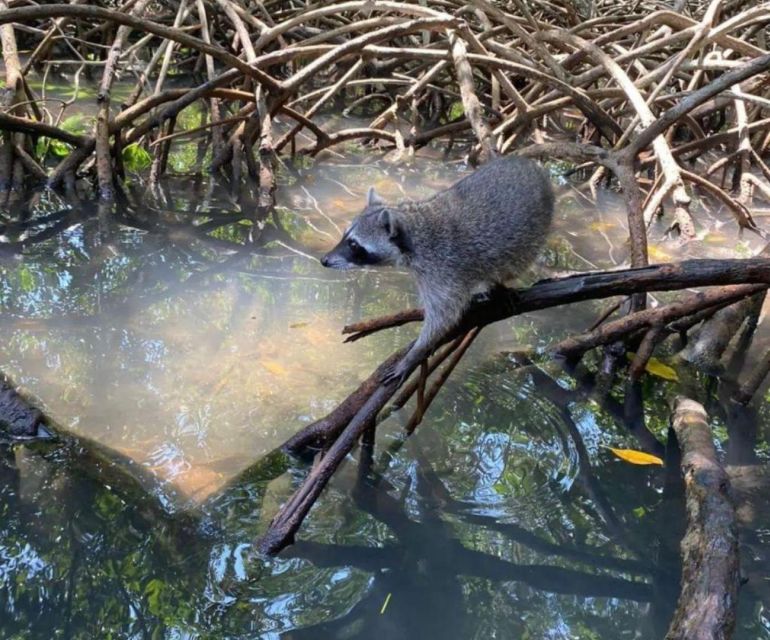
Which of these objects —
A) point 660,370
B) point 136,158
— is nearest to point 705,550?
point 660,370

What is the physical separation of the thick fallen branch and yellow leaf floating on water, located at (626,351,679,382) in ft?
3.32

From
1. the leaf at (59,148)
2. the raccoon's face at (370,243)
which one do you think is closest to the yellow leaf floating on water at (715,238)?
the raccoon's face at (370,243)

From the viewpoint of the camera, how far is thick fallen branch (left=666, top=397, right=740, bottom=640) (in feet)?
7.72

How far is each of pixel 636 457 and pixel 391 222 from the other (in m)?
1.72

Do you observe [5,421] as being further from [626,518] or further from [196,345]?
[626,518]

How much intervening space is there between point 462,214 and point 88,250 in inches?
130

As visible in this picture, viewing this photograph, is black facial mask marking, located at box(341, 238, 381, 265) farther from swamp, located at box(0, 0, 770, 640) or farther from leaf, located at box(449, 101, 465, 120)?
leaf, located at box(449, 101, 465, 120)

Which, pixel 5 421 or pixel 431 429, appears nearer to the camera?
pixel 5 421

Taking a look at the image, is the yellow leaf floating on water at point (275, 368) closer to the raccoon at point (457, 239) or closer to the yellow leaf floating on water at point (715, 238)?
the raccoon at point (457, 239)

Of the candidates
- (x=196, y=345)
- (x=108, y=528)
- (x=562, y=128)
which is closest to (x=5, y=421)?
(x=108, y=528)

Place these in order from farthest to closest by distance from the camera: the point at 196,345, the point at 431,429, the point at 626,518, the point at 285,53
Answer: the point at 285,53 < the point at 196,345 < the point at 431,429 < the point at 626,518

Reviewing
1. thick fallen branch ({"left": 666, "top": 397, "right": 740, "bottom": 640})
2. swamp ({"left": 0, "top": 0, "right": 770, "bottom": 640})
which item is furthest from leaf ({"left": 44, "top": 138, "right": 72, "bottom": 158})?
thick fallen branch ({"left": 666, "top": 397, "right": 740, "bottom": 640})

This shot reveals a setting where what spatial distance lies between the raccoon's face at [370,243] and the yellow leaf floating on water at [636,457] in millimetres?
1522

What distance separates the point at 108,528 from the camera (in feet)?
10.6
